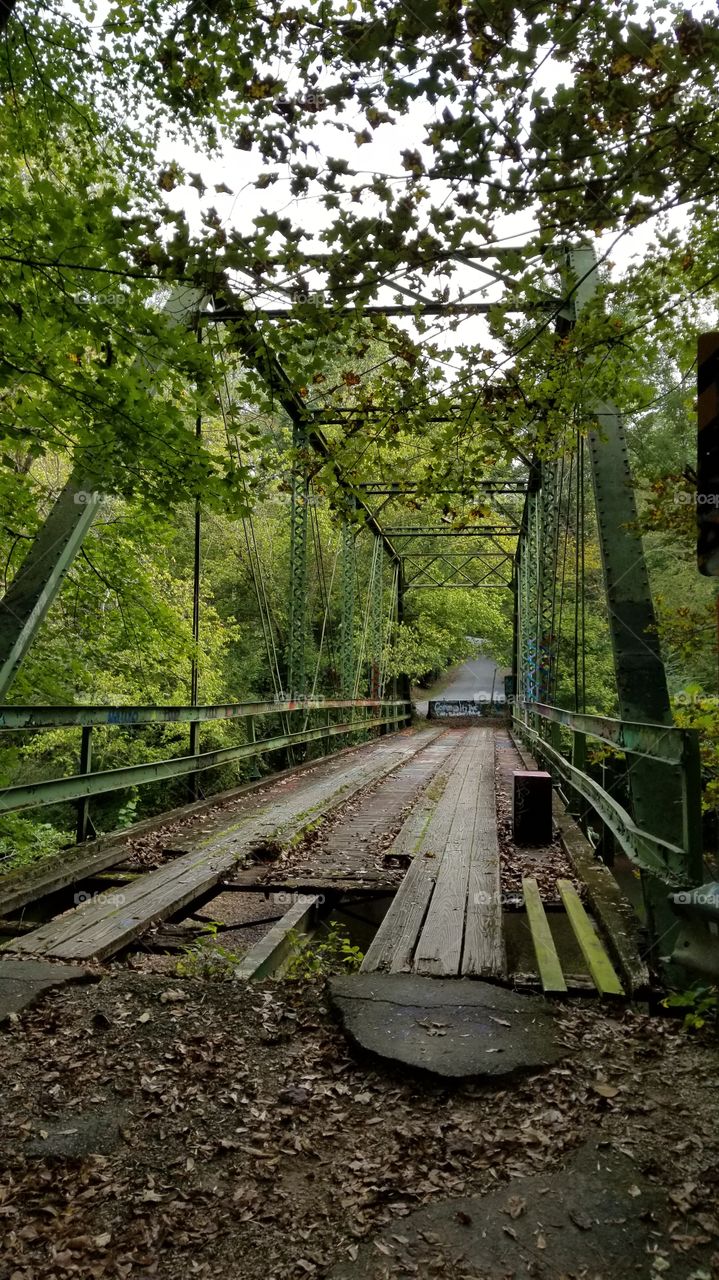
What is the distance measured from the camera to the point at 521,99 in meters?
2.74

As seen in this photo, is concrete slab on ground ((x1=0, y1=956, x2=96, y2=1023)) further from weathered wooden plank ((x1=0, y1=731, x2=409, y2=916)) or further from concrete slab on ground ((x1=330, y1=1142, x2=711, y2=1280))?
concrete slab on ground ((x1=330, y1=1142, x2=711, y2=1280))

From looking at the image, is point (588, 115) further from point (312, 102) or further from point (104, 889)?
point (104, 889)

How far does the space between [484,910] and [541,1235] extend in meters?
2.22

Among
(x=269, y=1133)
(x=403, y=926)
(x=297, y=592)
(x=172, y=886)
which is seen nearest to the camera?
(x=269, y=1133)

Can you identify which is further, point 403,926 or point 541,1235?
point 403,926

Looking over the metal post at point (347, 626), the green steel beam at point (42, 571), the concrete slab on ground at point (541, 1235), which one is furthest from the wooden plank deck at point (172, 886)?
the metal post at point (347, 626)

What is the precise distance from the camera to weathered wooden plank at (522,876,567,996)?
2.95 meters

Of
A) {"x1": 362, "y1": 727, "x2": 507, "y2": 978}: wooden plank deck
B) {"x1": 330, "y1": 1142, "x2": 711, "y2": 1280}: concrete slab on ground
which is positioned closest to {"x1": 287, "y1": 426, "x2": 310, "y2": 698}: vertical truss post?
{"x1": 362, "y1": 727, "x2": 507, "y2": 978}: wooden plank deck

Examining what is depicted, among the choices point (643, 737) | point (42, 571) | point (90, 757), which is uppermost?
point (42, 571)

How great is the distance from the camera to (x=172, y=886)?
418 centimetres

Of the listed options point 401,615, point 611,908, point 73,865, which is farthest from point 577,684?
point 401,615

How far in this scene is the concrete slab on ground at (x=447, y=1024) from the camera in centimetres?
240

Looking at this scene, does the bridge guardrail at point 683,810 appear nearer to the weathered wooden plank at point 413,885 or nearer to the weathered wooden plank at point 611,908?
the weathered wooden plank at point 611,908

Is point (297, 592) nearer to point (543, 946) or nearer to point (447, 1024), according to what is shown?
point (543, 946)
